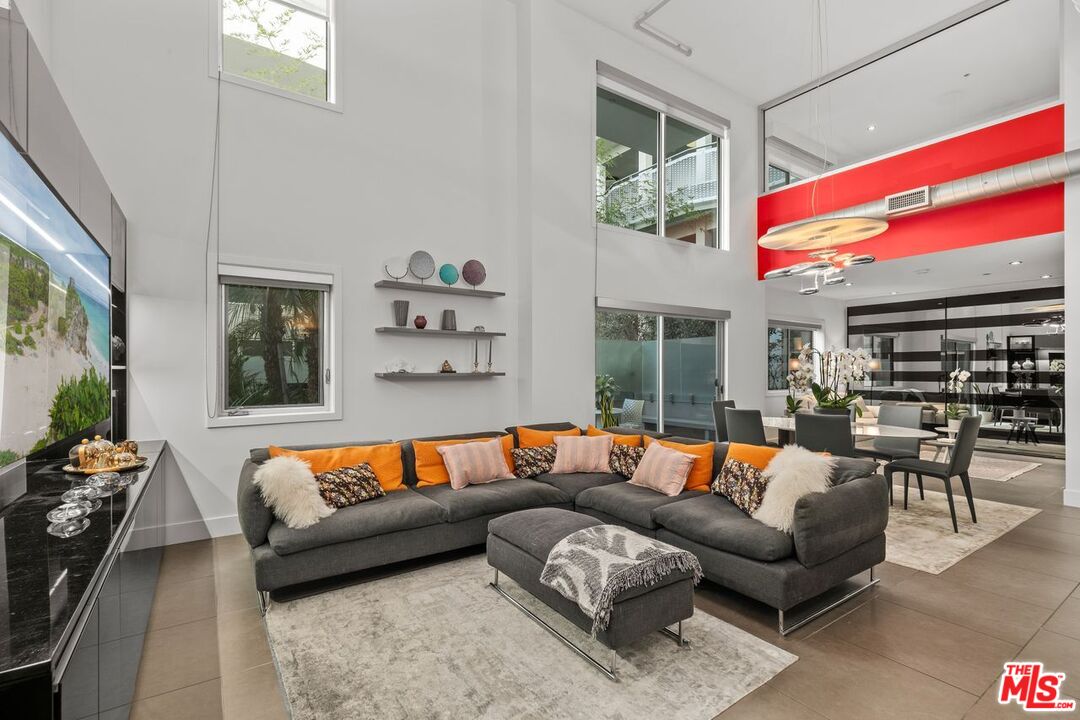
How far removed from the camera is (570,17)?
5801 mm

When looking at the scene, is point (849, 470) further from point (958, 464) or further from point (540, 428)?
point (540, 428)

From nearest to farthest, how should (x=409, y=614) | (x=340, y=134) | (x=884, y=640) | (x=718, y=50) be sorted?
(x=884, y=640), (x=409, y=614), (x=340, y=134), (x=718, y=50)

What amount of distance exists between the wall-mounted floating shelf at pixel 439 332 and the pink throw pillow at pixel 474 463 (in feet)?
3.97

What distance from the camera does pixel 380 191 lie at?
15.8 ft

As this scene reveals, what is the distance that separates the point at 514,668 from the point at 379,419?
2927mm

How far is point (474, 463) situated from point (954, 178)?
5.95m

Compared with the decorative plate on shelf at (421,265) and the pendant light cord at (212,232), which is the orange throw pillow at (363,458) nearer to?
the pendant light cord at (212,232)

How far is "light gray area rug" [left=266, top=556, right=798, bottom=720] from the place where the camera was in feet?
6.77

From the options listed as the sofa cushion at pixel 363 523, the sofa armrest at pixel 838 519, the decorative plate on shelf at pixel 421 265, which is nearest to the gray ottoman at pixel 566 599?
the sofa cushion at pixel 363 523

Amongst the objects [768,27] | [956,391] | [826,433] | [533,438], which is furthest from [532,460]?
[956,391]

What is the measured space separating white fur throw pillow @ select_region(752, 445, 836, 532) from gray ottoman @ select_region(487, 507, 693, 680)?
68 cm

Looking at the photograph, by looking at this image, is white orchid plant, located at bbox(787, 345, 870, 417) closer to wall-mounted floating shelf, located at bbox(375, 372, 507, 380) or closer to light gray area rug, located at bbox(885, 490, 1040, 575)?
light gray area rug, located at bbox(885, 490, 1040, 575)

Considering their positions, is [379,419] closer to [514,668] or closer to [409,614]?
[409,614]

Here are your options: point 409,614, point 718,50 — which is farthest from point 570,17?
point 409,614
